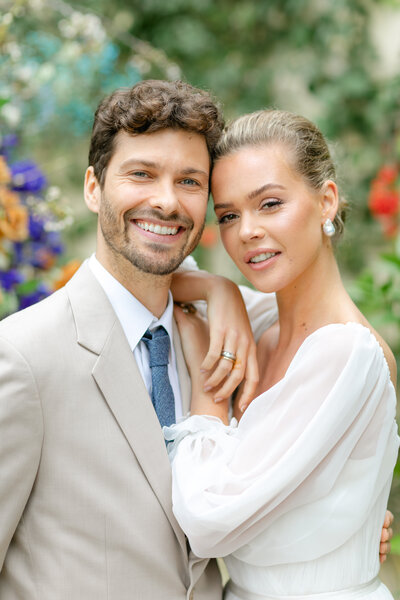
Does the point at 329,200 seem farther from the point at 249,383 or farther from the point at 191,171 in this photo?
the point at 249,383

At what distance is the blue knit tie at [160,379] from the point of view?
6.77ft

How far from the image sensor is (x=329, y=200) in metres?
2.29

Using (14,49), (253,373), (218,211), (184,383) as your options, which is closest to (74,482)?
(184,383)

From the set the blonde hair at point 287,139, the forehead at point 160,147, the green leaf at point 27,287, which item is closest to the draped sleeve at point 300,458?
the blonde hair at point 287,139

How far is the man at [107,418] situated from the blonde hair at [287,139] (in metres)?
0.15

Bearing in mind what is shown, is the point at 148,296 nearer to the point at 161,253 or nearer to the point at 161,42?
the point at 161,253

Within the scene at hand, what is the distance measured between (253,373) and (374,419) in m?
0.43

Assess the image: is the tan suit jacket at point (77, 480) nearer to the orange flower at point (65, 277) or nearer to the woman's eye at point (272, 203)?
the woman's eye at point (272, 203)

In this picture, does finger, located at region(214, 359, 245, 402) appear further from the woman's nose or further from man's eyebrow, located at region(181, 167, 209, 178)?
man's eyebrow, located at region(181, 167, 209, 178)

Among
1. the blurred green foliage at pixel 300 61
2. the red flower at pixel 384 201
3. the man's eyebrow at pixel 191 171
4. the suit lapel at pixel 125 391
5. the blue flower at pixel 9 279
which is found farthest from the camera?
the blurred green foliage at pixel 300 61

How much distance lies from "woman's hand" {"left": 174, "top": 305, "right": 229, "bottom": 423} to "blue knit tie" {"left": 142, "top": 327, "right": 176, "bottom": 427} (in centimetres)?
10

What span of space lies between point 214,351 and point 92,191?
0.67 m

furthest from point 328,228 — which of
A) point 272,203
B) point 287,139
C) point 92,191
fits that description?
point 92,191

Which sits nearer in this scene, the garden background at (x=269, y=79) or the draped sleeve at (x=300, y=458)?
the draped sleeve at (x=300, y=458)
